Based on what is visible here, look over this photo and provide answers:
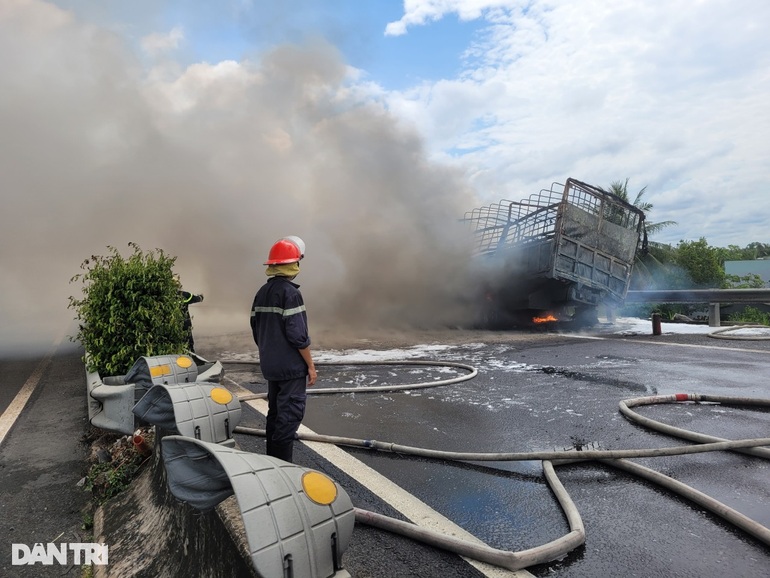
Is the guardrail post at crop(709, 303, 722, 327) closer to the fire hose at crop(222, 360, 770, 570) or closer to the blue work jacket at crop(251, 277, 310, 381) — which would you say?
the fire hose at crop(222, 360, 770, 570)

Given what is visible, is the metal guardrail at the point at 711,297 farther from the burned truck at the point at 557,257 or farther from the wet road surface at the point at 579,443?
the wet road surface at the point at 579,443

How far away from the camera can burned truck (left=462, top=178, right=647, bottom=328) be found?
10883mm

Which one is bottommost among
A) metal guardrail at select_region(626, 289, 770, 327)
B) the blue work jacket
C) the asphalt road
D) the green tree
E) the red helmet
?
the asphalt road

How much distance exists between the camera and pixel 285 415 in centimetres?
308

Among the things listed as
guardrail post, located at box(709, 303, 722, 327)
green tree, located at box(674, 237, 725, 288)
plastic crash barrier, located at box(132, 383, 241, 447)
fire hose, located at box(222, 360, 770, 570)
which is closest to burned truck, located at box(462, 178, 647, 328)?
guardrail post, located at box(709, 303, 722, 327)

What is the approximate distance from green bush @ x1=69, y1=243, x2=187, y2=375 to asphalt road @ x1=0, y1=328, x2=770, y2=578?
86 cm

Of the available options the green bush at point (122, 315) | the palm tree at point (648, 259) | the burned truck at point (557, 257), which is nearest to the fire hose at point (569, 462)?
the green bush at point (122, 315)

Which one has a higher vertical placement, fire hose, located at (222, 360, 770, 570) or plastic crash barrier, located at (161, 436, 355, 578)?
plastic crash barrier, located at (161, 436, 355, 578)

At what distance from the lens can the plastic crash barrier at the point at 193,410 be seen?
2.88 meters

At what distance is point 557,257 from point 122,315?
8671 millimetres

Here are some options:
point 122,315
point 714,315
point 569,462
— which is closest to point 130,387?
point 122,315

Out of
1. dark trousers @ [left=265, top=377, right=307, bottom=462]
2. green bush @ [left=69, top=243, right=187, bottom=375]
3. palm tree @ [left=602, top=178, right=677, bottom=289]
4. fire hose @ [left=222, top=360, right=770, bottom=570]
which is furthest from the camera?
palm tree @ [left=602, top=178, right=677, bottom=289]

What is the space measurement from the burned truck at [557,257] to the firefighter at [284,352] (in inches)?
337

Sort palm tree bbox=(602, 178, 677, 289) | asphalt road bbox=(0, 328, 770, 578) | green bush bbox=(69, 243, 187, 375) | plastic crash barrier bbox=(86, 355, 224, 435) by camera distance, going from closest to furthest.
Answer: asphalt road bbox=(0, 328, 770, 578)
plastic crash barrier bbox=(86, 355, 224, 435)
green bush bbox=(69, 243, 187, 375)
palm tree bbox=(602, 178, 677, 289)
